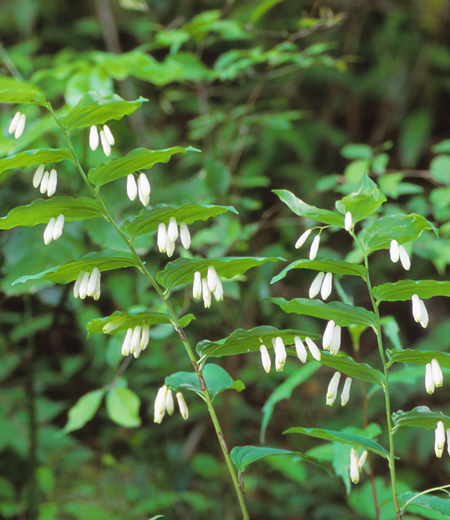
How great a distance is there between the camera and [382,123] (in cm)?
352

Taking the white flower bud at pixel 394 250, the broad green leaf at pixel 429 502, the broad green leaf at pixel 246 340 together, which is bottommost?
the broad green leaf at pixel 429 502

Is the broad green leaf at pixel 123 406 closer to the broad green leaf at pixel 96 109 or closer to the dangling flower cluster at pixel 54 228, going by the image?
→ the dangling flower cluster at pixel 54 228

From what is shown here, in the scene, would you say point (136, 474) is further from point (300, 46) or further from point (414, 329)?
point (300, 46)

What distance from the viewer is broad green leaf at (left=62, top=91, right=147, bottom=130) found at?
0.64m

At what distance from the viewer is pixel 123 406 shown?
49.4 inches

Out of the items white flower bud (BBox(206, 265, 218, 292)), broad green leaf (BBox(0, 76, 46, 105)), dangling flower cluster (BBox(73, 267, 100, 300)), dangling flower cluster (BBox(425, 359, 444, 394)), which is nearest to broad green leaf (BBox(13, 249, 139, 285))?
dangling flower cluster (BBox(73, 267, 100, 300))

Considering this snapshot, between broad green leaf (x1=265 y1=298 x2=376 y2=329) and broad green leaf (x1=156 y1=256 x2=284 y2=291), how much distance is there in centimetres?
8

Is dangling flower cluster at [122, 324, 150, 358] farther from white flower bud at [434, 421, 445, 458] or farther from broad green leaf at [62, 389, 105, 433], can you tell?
broad green leaf at [62, 389, 105, 433]

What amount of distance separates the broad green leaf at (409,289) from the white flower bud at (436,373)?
0.09 m

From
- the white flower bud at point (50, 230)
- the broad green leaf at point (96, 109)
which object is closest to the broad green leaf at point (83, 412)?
the white flower bud at point (50, 230)

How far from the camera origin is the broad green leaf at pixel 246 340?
2.19 feet

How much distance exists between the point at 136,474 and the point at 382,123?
9.23 ft

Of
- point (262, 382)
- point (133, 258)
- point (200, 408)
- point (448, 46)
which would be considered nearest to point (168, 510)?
point (200, 408)

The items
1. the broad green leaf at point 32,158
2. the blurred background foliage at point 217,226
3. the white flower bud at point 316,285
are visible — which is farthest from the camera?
the blurred background foliage at point 217,226
